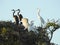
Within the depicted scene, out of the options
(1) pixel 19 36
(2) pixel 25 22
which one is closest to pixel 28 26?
(2) pixel 25 22

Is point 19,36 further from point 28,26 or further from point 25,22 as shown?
point 25,22

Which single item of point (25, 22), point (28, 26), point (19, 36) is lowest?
point (19, 36)

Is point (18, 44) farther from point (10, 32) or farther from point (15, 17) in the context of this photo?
point (15, 17)

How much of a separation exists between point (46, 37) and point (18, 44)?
21.1 ft

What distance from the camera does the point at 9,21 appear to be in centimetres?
3825

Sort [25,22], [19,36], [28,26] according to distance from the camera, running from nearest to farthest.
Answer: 1. [19,36]
2. [28,26]
3. [25,22]

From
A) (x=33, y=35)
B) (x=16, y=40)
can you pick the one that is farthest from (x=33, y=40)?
(x=16, y=40)

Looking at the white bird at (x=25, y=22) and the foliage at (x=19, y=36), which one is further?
the white bird at (x=25, y=22)

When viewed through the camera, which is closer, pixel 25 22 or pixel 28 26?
pixel 28 26

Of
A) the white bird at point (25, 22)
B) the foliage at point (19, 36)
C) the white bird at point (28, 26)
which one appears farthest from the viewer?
the white bird at point (25, 22)

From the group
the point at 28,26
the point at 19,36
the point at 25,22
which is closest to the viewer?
the point at 19,36

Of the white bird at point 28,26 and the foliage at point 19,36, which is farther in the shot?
the white bird at point 28,26

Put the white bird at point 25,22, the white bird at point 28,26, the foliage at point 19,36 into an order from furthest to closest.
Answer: the white bird at point 25,22 < the white bird at point 28,26 < the foliage at point 19,36

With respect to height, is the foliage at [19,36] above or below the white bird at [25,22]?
below
